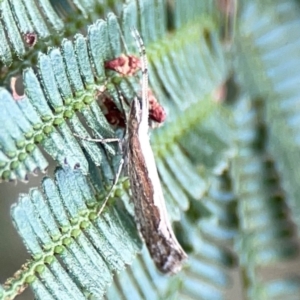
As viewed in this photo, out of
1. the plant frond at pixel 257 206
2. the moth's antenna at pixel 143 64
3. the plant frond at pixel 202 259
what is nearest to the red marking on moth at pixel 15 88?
the moth's antenna at pixel 143 64

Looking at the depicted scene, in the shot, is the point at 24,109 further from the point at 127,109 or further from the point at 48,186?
the point at 127,109

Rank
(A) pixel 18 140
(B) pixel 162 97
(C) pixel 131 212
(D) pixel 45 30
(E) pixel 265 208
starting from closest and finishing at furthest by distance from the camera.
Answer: (A) pixel 18 140 < (D) pixel 45 30 < (C) pixel 131 212 < (B) pixel 162 97 < (E) pixel 265 208

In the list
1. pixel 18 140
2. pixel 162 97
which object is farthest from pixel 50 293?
pixel 162 97

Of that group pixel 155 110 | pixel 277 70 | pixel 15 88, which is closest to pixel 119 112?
pixel 155 110

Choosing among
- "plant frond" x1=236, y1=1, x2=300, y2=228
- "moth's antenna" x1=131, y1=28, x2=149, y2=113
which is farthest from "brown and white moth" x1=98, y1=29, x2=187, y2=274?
"plant frond" x1=236, y1=1, x2=300, y2=228

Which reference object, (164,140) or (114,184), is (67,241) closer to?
(114,184)

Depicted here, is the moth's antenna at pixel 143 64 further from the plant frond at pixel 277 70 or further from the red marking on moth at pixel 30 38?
the plant frond at pixel 277 70

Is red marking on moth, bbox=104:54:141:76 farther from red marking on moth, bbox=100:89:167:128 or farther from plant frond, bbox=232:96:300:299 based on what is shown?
plant frond, bbox=232:96:300:299
